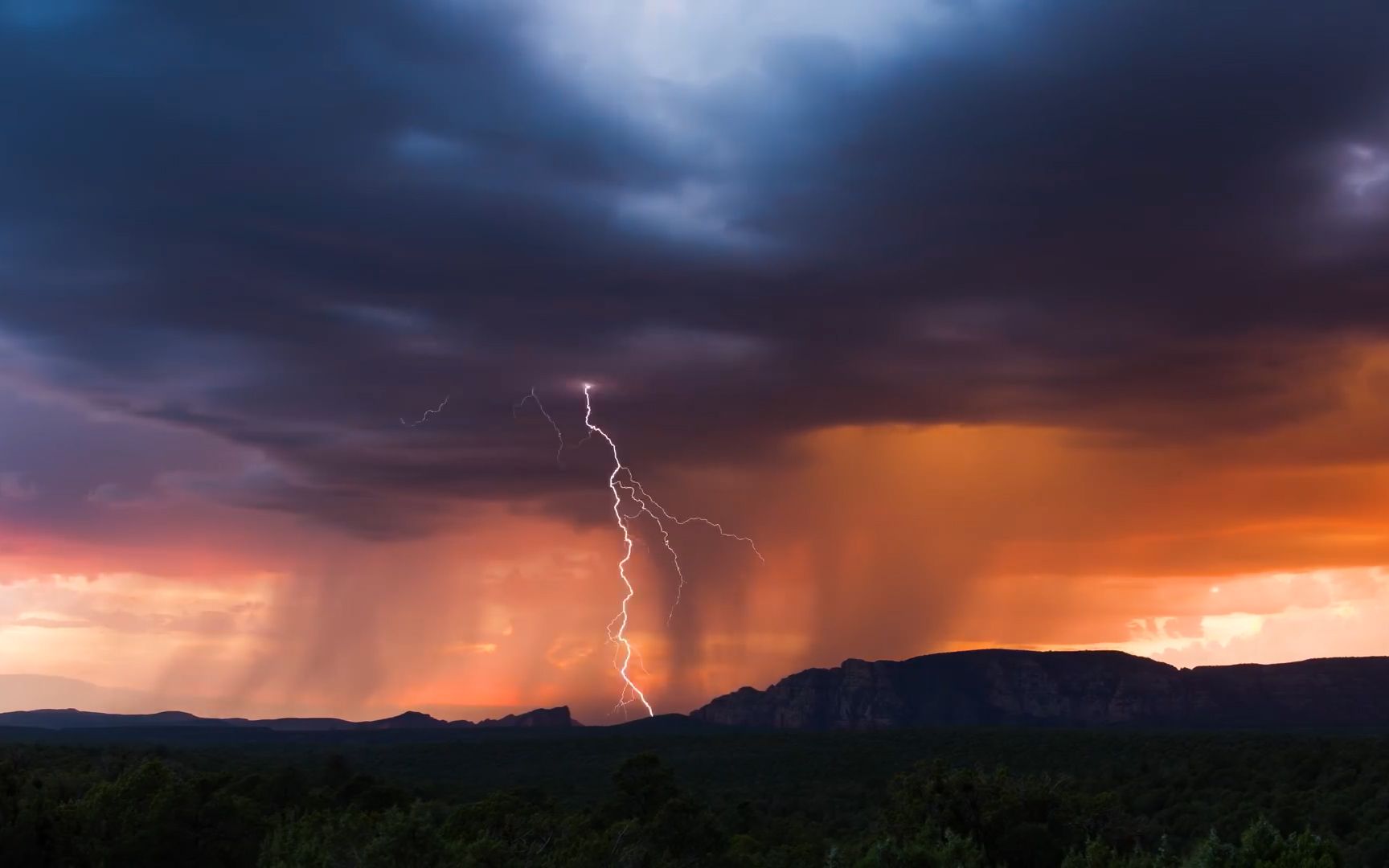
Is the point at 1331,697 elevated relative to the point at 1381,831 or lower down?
elevated

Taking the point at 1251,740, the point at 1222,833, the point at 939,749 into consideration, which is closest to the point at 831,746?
the point at 939,749

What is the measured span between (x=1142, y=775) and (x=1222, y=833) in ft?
70.4

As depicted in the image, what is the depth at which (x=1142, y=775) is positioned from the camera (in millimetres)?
A: 85000

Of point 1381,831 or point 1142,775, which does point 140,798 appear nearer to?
point 1381,831

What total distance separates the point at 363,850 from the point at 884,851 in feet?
52.8

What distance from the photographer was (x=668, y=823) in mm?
56219

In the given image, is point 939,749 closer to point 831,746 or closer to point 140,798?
point 831,746

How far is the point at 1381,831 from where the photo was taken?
56.9 metres

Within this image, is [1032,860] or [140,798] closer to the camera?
[140,798]

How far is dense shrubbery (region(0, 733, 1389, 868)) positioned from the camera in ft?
129

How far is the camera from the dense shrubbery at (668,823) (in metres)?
39.2

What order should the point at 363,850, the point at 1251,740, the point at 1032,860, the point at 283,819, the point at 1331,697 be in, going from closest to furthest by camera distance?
1. the point at 363,850
2. the point at 1032,860
3. the point at 283,819
4. the point at 1251,740
5. the point at 1331,697

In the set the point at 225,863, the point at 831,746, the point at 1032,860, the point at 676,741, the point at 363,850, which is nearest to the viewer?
the point at 363,850

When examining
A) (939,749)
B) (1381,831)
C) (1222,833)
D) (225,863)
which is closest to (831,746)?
(939,749)
